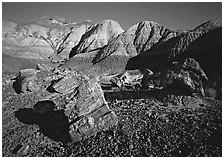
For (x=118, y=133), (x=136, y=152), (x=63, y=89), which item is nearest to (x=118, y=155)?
(x=136, y=152)

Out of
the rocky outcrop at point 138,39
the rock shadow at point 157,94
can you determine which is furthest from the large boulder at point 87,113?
the rocky outcrop at point 138,39

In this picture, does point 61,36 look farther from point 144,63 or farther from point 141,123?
point 141,123

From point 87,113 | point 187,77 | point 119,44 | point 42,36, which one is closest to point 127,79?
Result: point 187,77

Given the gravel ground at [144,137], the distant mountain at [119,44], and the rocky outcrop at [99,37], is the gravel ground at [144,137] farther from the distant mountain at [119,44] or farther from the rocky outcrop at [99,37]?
the rocky outcrop at [99,37]

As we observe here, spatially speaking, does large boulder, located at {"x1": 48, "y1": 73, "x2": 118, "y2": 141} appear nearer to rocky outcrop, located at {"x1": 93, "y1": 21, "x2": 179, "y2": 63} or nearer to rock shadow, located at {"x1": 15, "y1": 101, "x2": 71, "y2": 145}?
rock shadow, located at {"x1": 15, "y1": 101, "x2": 71, "y2": 145}

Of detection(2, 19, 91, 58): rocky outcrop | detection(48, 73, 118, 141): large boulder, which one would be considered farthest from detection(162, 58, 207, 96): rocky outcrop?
detection(2, 19, 91, 58): rocky outcrop

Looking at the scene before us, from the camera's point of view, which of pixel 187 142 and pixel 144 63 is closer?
pixel 187 142

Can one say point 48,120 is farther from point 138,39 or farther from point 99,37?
point 99,37
